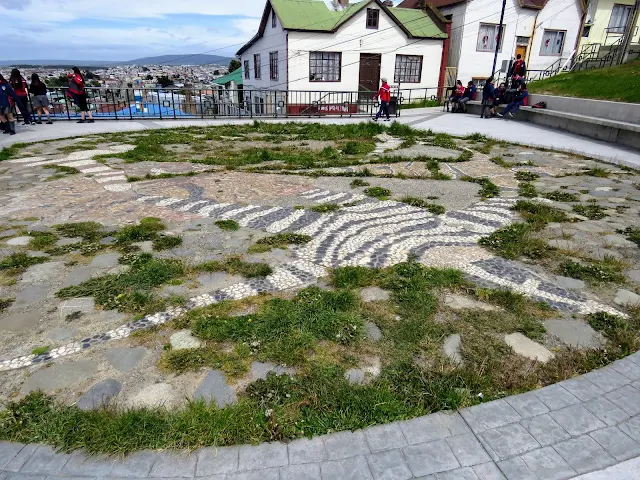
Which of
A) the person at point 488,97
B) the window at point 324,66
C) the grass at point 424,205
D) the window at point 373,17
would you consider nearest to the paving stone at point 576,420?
the grass at point 424,205

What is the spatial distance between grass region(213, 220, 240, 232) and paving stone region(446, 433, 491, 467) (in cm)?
422

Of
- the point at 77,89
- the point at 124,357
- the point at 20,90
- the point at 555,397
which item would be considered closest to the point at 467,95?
the point at 77,89

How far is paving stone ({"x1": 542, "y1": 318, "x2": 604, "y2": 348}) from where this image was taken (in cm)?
360

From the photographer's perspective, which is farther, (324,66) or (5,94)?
(324,66)

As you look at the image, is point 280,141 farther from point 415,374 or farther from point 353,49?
point 353,49

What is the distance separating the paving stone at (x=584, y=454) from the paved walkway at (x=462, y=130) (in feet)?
32.4

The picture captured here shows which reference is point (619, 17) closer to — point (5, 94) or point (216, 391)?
point (5, 94)

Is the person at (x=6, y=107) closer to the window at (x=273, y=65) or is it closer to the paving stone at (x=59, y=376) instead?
the paving stone at (x=59, y=376)

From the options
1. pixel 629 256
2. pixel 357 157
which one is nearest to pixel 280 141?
pixel 357 157

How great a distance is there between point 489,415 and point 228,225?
14.4 feet

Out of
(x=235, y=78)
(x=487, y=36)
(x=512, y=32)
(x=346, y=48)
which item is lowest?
(x=235, y=78)

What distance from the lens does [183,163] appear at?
10.3m

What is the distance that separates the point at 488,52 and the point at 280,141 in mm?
26107

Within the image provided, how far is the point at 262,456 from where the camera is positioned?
8.21 feet
